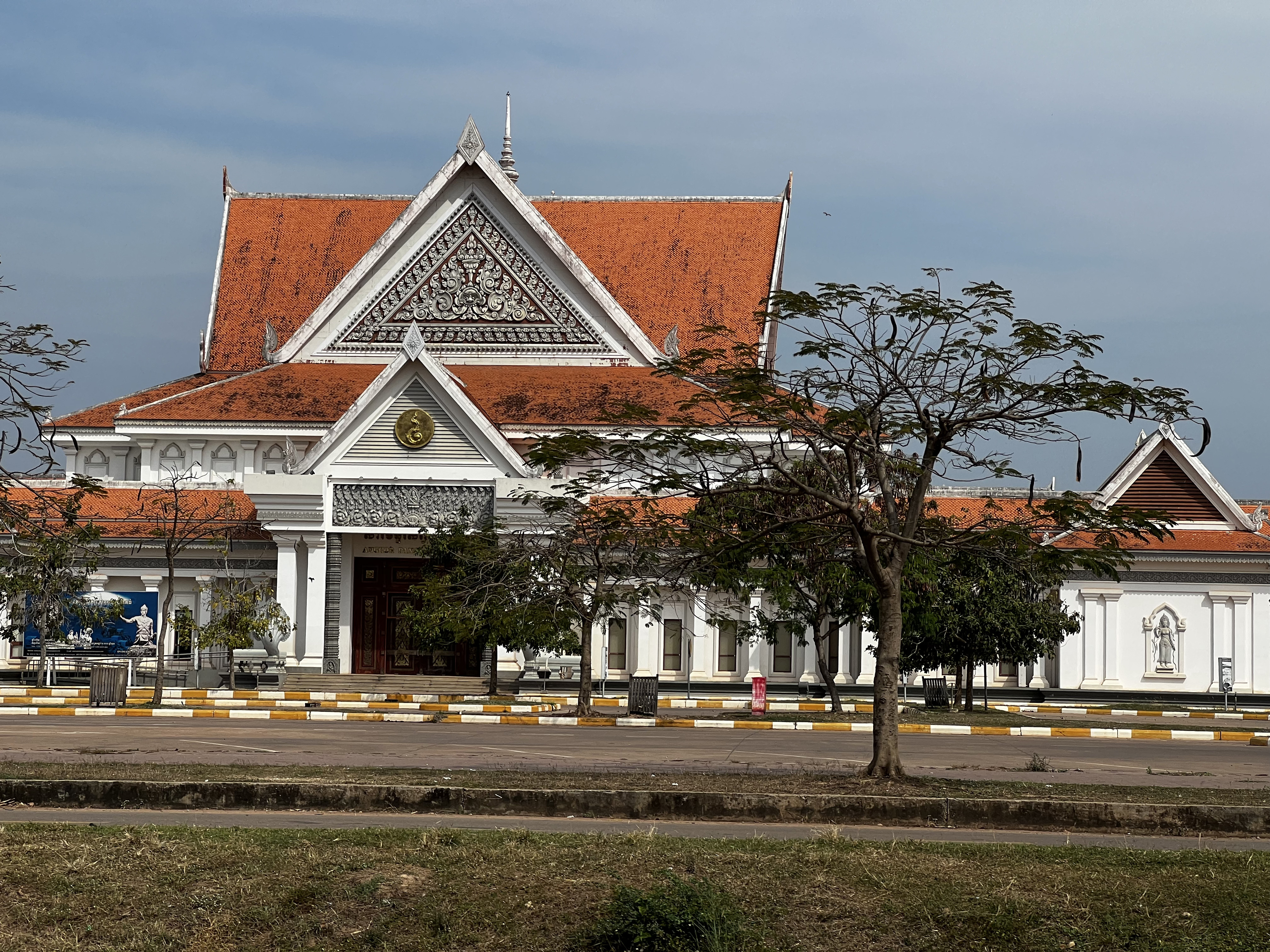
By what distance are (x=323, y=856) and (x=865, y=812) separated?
5.13 m

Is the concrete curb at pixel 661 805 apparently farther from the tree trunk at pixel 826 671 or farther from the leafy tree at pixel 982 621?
the tree trunk at pixel 826 671

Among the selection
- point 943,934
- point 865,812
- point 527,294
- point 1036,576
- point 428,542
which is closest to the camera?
point 943,934

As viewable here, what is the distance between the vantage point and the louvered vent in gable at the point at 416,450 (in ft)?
121

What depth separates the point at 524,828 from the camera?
13125mm

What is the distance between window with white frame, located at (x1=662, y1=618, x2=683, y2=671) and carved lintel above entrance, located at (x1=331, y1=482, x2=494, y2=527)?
6046 mm

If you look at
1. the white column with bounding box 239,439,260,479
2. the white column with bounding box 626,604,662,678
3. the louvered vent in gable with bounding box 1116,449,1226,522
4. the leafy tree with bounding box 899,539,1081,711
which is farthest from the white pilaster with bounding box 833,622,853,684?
the white column with bounding box 239,439,260,479

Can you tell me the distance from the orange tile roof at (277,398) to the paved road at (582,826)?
83.3 feet

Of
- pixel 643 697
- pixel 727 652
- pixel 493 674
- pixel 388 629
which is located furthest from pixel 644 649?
pixel 643 697

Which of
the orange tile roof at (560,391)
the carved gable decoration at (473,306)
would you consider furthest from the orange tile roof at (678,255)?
the orange tile roof at (560,391)

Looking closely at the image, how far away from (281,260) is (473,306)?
787cm

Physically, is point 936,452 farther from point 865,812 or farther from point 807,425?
point 865,812

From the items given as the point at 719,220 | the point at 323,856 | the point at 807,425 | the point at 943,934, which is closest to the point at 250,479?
the point at 719,220

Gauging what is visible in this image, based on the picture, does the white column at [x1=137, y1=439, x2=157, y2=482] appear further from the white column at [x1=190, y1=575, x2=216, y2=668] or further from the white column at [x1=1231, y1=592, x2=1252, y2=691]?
the white column at [x1=1231, y1=592, x2=1252, y2=691]

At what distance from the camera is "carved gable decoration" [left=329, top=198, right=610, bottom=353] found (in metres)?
42.5
